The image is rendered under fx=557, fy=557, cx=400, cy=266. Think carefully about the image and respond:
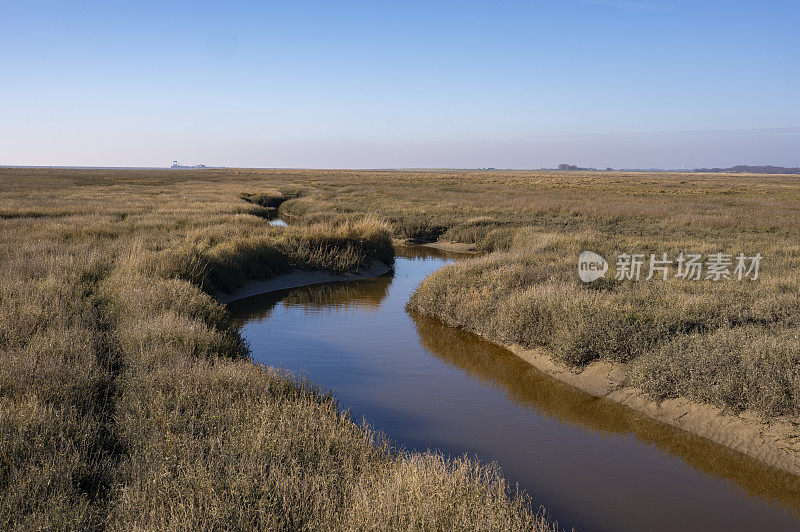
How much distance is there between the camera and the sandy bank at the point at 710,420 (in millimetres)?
6508

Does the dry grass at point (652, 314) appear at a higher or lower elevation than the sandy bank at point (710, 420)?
higher

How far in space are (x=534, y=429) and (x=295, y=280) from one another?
11320mm

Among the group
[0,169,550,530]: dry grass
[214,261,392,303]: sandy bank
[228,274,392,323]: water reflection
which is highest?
[0,169,550,530]: dry grass

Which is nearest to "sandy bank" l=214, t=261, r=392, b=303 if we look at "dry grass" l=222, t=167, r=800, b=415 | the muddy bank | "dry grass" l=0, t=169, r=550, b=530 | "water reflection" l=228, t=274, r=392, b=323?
"water reflection" l=228, t=274, r=392, b=323

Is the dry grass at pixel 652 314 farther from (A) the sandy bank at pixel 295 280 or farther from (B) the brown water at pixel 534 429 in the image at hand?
(A) the sandy bank at pixel 295 280

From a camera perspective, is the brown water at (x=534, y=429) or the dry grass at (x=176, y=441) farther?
the brown water at (x=534, y=429)

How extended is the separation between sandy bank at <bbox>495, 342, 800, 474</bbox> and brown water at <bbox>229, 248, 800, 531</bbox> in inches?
6.0

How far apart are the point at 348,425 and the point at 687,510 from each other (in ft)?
11.7

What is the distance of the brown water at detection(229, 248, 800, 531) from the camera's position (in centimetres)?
570

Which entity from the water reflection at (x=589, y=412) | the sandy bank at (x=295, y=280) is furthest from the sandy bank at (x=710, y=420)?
the sandy bank at (x=295, y=280)

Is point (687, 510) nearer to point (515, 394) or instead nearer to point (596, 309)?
point (515, 394)

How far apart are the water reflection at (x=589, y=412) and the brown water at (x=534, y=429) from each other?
0.06ft

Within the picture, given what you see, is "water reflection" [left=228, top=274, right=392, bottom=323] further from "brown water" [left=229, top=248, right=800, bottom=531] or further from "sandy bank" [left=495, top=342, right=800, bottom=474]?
"sandy bank" [left=495, top=342, right=800, bottom=474]

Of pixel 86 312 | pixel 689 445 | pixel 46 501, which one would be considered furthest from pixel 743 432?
pixel 86 312
